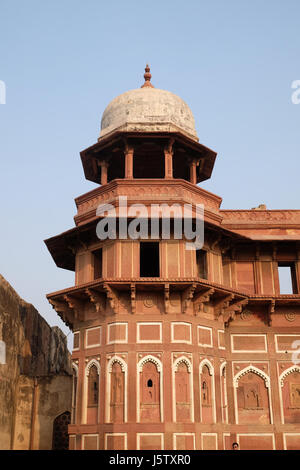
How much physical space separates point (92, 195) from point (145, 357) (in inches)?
245

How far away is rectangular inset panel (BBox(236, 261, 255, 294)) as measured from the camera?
65.1 feet

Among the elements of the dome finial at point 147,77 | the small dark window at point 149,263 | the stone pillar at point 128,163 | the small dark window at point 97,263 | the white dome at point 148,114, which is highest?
the dome finial at point 147,77

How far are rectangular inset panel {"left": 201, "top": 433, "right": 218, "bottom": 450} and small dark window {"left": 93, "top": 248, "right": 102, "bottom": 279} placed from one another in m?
6.26

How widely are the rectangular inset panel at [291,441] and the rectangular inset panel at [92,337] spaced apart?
6.96m

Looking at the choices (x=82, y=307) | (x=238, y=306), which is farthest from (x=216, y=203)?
(x=82, y=307)

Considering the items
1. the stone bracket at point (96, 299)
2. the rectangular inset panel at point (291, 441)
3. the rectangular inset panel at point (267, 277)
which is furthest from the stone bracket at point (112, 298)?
the rectangular inset panel at point (291, 441)

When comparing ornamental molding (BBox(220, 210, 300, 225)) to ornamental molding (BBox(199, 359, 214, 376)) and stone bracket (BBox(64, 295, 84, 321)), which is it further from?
stone bracket (BBox(64, 295, 84, 321))

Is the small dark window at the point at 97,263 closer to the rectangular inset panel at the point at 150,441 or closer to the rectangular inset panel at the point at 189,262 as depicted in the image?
the rectangular inset panel at the point at 189,262

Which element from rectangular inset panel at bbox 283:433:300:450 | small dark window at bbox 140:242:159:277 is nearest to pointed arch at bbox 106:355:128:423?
rectangular inset panel at bbox 283:433:300:450

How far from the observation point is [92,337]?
17.5 meters

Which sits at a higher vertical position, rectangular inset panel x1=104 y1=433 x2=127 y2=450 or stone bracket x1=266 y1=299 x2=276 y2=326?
stone bracket x1=266 y1=299 x2=276 y2=326

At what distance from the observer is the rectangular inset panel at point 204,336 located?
1720 cm
